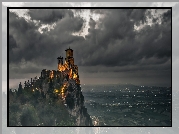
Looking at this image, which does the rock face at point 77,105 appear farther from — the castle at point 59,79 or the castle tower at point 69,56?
the castle tower at point 69,56

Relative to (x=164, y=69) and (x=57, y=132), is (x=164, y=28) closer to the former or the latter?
(x=164, y=69)

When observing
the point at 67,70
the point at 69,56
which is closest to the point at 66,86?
the point at 67,70

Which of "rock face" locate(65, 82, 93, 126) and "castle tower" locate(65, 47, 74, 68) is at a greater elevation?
"castle tower" locate(65, 47, 74, 68)

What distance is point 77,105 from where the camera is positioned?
5473mm

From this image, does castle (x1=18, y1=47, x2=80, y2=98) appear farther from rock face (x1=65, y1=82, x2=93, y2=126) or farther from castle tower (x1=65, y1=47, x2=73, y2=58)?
rock face (x1=65, y1=82, x2=93, y2=126)

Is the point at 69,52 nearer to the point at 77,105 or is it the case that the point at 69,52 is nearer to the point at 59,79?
the point at 59,79

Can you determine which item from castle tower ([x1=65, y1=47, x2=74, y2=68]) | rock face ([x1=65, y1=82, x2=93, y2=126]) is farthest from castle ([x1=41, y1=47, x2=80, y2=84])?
rock face ([x1=65, y1=82, x2=93, y2=126])

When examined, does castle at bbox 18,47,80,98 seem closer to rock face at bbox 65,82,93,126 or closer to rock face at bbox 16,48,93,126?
rock face at bbox 16,48,93,126

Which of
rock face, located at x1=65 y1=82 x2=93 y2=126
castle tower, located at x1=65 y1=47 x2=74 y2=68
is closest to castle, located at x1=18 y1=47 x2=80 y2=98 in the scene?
castle tower, located at x1=65 y1=47 x2=74 y2=68

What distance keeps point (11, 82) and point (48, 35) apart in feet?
4.08

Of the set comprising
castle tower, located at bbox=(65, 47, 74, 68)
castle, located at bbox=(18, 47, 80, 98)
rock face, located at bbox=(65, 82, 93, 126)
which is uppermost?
castle tower, located at bbox=(65, 47, 74, 68)

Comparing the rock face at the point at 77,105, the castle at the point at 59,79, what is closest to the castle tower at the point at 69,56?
the castle at the point at 59,79

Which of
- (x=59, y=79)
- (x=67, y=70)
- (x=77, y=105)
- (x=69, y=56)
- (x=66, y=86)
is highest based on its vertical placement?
(x=69, y=56)

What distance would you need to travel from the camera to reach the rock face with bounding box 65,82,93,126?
530 cm
